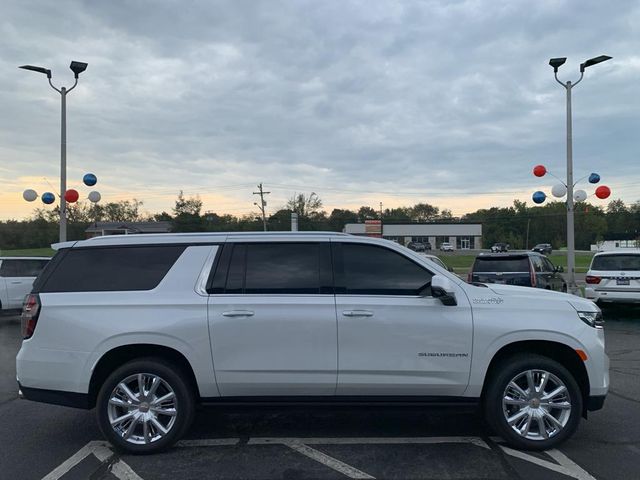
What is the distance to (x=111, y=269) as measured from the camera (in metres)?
4.76

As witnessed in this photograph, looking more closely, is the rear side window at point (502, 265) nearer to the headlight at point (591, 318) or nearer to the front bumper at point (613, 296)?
Answer: the front bumper at point (613, 296)

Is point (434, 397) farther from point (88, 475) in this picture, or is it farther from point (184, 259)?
point (88, 475)

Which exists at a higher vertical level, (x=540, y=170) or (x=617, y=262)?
(x=540, y=170)

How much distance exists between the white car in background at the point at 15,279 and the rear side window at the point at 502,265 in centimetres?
1055

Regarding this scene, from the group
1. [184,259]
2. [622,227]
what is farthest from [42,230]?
[622,227]

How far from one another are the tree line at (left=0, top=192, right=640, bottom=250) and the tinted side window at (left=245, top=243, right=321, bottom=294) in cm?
Result: 6670

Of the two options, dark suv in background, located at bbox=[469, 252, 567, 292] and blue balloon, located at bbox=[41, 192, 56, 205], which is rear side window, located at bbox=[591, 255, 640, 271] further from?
blue balloon, located at bbox=[41, 192, 56, 205]

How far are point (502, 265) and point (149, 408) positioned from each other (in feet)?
30.3

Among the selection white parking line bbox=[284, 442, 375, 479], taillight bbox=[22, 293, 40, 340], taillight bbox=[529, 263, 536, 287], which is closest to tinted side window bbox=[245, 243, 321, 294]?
white parking line bbox=[284, 442, 375, 479]

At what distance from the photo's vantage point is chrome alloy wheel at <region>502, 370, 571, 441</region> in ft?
14.8

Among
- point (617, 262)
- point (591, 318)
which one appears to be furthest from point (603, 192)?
point (591, 318)

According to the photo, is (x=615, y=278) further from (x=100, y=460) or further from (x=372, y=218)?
(x=372, y=218)

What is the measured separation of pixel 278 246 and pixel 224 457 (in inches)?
72.8

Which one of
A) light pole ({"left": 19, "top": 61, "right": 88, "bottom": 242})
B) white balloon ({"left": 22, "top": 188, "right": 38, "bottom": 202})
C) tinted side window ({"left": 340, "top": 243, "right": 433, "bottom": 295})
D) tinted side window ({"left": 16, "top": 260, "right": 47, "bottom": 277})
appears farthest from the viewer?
white balloon ({"left": 22, "top": 188, "right": 38, "bottom": 202})
